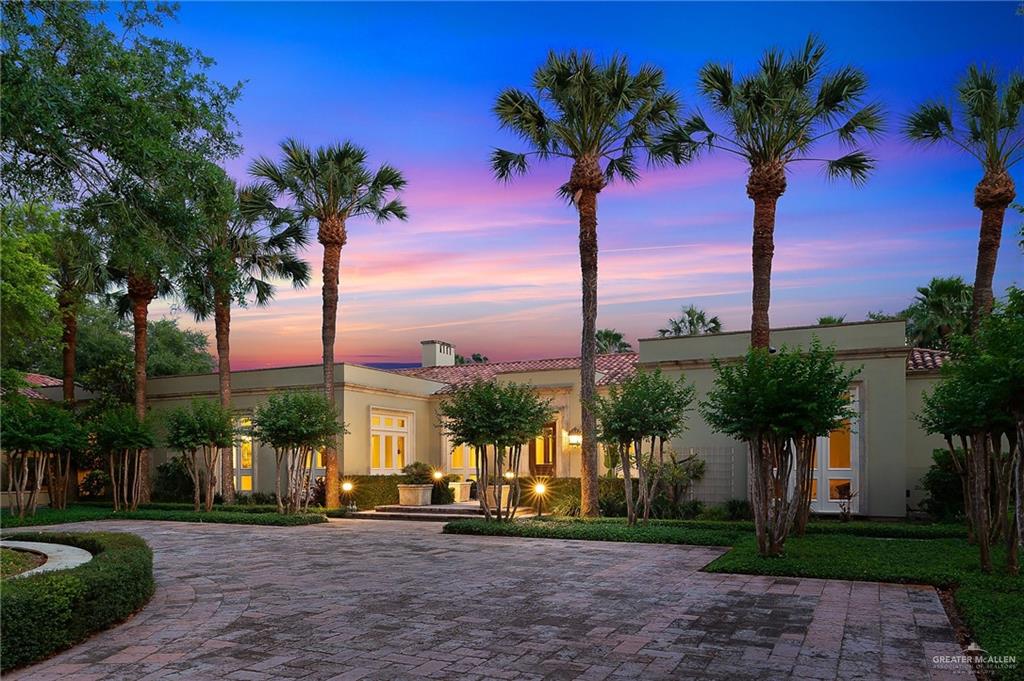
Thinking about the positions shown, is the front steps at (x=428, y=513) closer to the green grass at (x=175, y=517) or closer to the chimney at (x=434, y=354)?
the green grass at (x=175, y=517)

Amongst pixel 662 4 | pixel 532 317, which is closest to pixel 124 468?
pixel 532 317

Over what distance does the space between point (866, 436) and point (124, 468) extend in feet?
70.0

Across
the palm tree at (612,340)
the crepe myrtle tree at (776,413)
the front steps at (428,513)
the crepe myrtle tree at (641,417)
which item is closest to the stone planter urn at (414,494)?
the front steps at (428,513)

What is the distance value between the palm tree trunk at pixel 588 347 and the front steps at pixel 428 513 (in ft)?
8.83

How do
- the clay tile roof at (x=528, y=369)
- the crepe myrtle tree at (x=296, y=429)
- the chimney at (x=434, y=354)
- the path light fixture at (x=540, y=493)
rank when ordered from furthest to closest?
1. the chimney at (x=434, y=354)
2. the clay tile roof at (x=528, y=369)
3. the path light fixture at (x=540, y=493)
4. the crepe myrtle tree at (x=296, y=429)

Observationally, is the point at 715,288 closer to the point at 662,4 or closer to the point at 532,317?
the point at 532,317

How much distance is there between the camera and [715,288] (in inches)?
885

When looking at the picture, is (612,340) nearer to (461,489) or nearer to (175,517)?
(461,489)

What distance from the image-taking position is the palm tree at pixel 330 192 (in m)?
21.8

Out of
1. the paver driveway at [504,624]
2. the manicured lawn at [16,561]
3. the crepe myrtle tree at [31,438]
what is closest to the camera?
the paver driveway at [504,624]

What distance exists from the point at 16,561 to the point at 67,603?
3070mm

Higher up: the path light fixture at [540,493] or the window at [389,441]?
the window at [389,441]

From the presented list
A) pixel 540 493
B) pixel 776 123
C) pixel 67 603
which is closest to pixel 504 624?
pixel 67 603

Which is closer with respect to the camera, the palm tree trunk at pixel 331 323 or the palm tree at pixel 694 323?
the palm tree trunk at pixel 331 323
